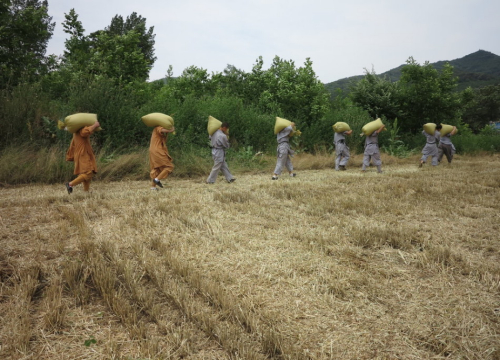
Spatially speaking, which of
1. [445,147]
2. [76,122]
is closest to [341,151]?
[445,147]

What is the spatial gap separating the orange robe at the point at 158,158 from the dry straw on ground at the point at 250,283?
105 inches

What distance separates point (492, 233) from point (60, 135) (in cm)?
1050

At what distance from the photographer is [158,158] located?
293 inches

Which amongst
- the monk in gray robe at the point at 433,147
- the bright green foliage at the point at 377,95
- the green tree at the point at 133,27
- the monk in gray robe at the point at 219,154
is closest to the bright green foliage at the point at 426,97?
the bright green foliage at the point at 377,95

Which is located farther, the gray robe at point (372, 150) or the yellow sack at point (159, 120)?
the gray robe at point (372, 150)

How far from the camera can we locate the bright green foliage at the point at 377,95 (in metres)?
19.5

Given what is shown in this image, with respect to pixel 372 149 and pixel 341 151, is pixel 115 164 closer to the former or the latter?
pixel 341 151

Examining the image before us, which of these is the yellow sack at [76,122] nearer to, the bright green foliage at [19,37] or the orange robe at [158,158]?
the orange robe at [158,158]

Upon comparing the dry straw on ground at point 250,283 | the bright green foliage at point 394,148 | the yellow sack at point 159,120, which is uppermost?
the yellow sack at point 159,120

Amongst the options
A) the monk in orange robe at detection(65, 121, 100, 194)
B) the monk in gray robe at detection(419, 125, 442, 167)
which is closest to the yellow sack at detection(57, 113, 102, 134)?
the monk in orange robe at detection(65, 121, 100, 194)

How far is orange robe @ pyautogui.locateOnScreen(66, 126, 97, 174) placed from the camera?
6684 mm

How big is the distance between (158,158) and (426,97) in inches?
709

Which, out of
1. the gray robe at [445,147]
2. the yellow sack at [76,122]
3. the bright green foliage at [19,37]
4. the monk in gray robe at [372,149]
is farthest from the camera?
the bright green foliage at [19,37]

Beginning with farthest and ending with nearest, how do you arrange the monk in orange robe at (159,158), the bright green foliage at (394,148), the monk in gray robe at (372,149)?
1. the bright green foliage at (394,148)
2. the monk in gray robe at (372,149)
3. the monk in orange robe at (159,158)
